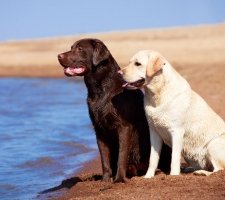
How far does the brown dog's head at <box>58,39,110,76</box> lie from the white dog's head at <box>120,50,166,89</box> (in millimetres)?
434

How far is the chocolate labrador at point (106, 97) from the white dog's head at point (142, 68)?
11.8 inches

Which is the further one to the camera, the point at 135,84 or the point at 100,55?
the point at 100,55

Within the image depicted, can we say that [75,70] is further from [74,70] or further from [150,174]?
[150,174]

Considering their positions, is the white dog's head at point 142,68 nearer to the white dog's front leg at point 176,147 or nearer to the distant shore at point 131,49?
the white dog's front leg at point 176,147

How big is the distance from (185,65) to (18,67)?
12.1 meters

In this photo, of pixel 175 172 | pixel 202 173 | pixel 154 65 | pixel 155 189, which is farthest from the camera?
pixel 175 172

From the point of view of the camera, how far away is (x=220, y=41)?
51.5 meters

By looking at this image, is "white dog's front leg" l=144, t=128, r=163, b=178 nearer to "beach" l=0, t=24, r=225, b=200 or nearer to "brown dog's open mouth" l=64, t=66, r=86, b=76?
"beach" l=0, t=24, r=225, b=200

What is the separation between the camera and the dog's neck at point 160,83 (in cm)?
784

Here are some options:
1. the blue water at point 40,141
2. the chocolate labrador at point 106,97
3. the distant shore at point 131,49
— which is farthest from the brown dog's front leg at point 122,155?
the distant shore at point 131,49

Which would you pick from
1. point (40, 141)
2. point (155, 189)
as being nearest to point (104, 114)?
point (155, 189)

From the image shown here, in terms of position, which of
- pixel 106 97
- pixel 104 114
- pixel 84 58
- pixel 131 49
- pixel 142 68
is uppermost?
pixel 131 49

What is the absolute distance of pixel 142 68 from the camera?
7.79 meters

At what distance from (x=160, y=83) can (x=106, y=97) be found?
68 cm
